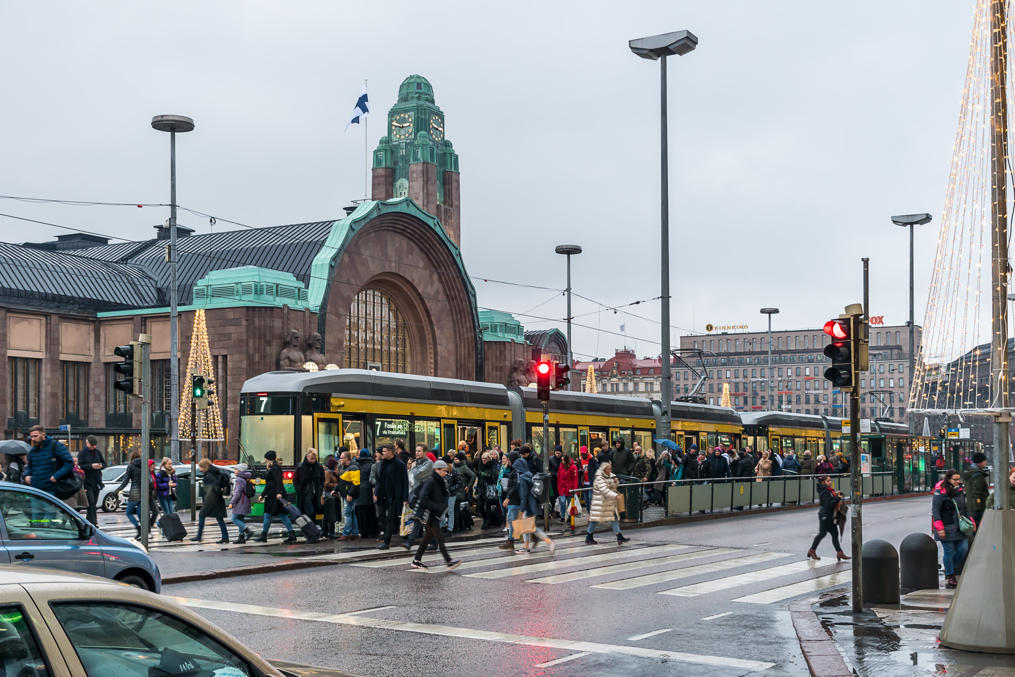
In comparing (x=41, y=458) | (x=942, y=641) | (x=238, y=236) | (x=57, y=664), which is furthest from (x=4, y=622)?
(x=238, y=236)

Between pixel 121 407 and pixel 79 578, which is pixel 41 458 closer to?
pixel 79 578

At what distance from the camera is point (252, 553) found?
739 inches

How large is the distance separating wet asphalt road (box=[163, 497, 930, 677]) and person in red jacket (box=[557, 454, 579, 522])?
16.7 feet

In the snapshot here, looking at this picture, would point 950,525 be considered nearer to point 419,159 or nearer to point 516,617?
point 516,617

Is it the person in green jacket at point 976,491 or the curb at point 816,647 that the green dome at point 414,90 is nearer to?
the person in green jacket at point 976,491

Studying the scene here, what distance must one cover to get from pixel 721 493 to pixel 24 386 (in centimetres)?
3514

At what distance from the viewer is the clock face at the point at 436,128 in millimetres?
95981

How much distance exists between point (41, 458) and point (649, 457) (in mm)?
16670

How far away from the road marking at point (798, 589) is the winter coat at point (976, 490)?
1.83 m

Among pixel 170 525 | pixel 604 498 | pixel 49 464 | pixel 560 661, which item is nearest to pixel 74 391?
pixel 170 525

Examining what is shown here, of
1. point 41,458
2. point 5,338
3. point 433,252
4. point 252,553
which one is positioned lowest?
point 252,553

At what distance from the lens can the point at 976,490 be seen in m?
15.4

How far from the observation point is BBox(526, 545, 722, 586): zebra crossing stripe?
15.6 meters

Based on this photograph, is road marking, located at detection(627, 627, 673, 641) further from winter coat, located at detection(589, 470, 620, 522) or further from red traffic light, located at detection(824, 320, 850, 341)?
winter coat, located at detection(589, 470, 620, 522)
